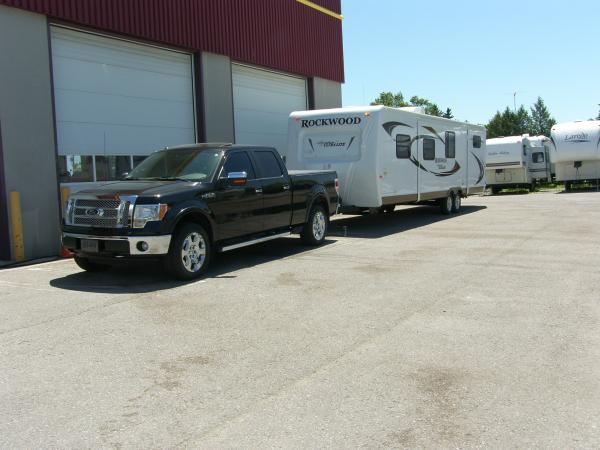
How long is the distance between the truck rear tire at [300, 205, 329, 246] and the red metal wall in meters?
5.99

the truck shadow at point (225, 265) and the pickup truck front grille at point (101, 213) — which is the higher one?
the pickup truck front grille at point (101, 213)

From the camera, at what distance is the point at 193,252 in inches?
332

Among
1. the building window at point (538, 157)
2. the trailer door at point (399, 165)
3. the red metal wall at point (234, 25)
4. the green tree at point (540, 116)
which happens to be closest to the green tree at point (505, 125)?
the green tree at point (540, 116)

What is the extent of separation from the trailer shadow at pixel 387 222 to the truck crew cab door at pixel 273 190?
2.97 metres

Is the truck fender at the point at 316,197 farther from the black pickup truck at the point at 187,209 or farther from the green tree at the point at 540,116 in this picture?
the green tree at the point at 540,116

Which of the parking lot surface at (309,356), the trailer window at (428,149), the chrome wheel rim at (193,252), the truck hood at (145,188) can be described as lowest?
the parking lot surface at (309,356)

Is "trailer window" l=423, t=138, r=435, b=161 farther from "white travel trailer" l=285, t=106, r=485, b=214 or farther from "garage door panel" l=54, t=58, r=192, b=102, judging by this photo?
"garage door panel" l=54, t=58, r=192, b=102

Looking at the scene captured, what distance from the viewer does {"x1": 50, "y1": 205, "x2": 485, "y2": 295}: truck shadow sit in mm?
8133

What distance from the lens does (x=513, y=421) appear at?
3.77 meters

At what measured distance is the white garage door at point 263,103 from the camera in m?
17.2

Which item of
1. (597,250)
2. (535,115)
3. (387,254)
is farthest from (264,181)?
(535,115)

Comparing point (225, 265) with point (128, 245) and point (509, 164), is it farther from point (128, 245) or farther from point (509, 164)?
point (509, 164)

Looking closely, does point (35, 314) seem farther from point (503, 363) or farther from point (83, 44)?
point (83, 44)

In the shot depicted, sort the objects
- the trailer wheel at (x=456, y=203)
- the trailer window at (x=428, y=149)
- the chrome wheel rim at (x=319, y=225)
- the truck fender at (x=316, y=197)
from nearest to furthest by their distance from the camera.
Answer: the truck fender at (x=316, y=197) < the chrome wheel rim at (x=319, y=225) < the trailer window at (x=428, y=149) < the trailer wheel at (x=456, y=203)
